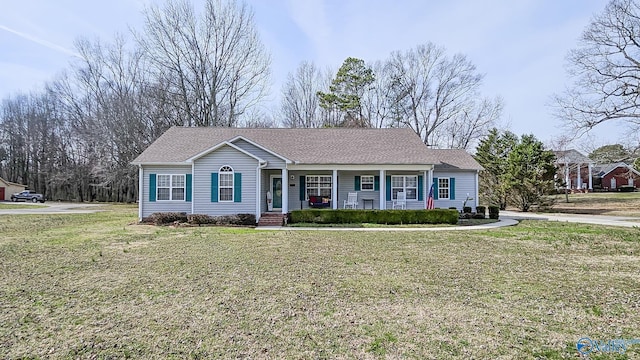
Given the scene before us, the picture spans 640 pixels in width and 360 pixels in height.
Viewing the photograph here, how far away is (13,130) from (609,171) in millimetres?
80770

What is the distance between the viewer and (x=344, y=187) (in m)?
19.5

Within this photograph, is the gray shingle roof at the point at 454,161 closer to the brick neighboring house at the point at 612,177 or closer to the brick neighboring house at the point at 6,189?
the brick neighboring house at the point at 612,177

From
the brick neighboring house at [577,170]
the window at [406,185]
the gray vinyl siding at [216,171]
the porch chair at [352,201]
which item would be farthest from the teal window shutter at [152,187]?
the brick neighboring house at [577,170]

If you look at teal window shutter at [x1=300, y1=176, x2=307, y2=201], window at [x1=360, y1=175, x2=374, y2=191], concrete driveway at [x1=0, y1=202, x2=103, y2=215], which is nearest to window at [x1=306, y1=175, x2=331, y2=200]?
teal window shutter at [x1=300, y1=176, x2=307, y2=201]

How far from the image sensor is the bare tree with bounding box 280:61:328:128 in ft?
131

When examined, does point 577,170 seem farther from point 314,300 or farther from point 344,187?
point 314,300

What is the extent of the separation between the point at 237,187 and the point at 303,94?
84.8 ft

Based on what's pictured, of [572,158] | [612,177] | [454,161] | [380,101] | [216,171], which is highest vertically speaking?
[380,101]

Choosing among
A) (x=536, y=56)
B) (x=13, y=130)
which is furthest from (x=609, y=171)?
(x=13, y=130)

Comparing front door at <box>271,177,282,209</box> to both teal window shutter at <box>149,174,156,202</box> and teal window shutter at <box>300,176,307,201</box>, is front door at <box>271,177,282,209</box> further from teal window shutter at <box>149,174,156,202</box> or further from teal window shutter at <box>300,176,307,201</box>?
teal window shutter at <box>149,174,156,202</box>

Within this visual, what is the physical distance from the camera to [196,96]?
32062 mm

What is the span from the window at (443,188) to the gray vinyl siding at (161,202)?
1354 cm

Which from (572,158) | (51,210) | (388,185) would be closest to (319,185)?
(388,185)

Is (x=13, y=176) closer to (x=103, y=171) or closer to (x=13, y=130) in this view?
(x=13, y=130)
